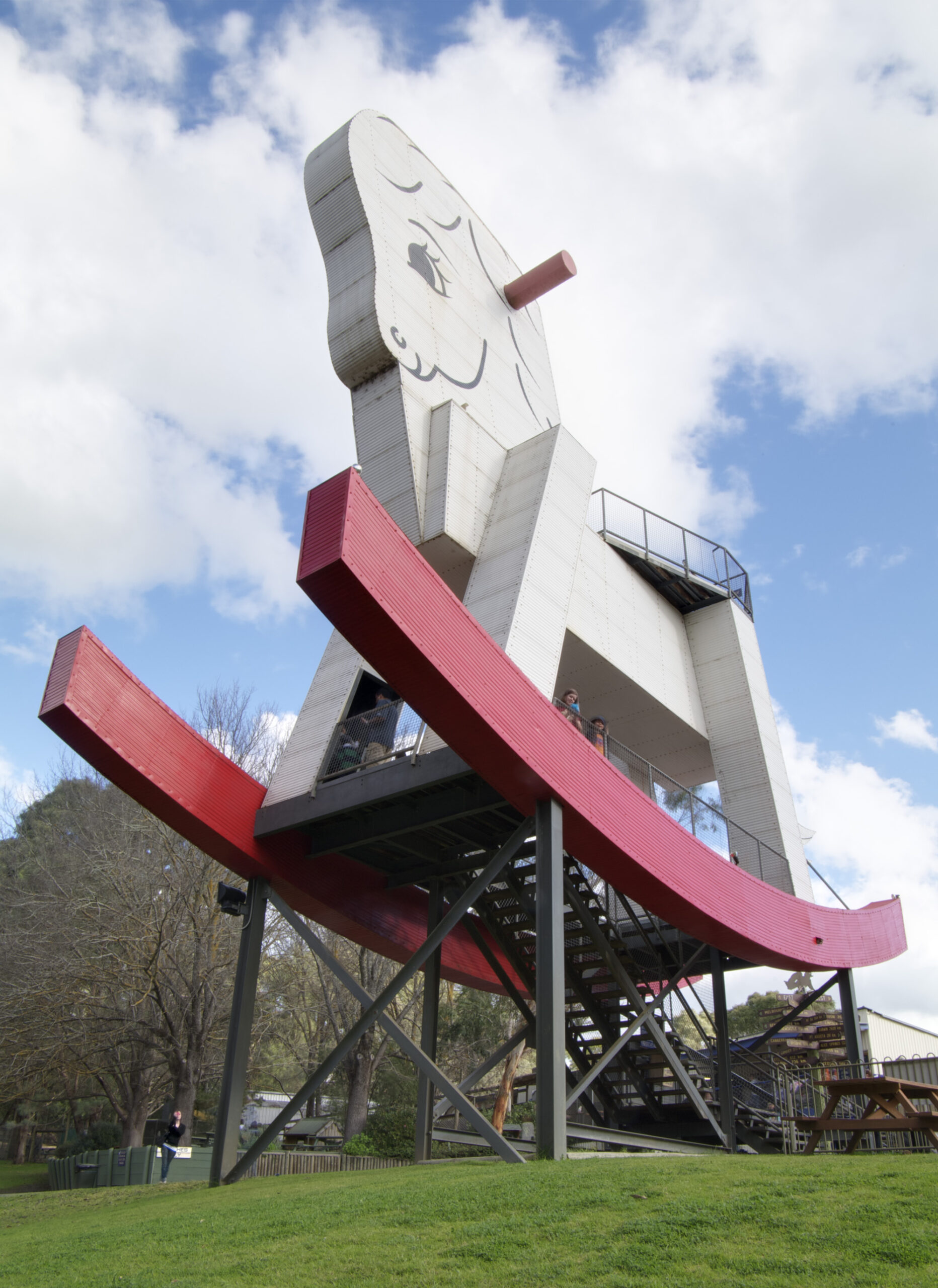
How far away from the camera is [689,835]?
41.4 feet

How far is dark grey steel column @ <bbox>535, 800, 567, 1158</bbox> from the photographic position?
9352 millimetres

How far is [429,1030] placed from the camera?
42.9 ft

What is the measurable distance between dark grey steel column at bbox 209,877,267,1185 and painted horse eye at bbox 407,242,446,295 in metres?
9.27

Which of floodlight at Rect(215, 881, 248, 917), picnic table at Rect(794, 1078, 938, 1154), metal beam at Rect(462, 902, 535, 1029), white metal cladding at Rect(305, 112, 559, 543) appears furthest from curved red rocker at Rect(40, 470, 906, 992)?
white metal cladding at Rect(305, 112, 559, 543)

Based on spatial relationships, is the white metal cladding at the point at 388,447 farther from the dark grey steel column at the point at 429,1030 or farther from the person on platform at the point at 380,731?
the dark grey steel column at the point at 429,1030

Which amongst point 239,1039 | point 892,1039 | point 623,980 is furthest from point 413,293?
point 892,1039

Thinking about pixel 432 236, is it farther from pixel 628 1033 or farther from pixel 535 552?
pixel 628 1033

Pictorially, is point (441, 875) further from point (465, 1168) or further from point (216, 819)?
point (465, 1168)

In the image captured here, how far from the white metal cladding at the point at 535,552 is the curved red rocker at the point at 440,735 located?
1525mm

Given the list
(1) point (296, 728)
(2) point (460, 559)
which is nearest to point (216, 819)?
(1) point (296, 728)

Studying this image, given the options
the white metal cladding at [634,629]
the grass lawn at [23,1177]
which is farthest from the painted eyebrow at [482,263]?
the grass lawn at [23,1177]

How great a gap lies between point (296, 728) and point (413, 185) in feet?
29.6

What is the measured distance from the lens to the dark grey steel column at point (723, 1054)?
13641mm

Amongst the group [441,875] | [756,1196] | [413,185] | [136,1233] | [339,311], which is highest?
[413,185]
